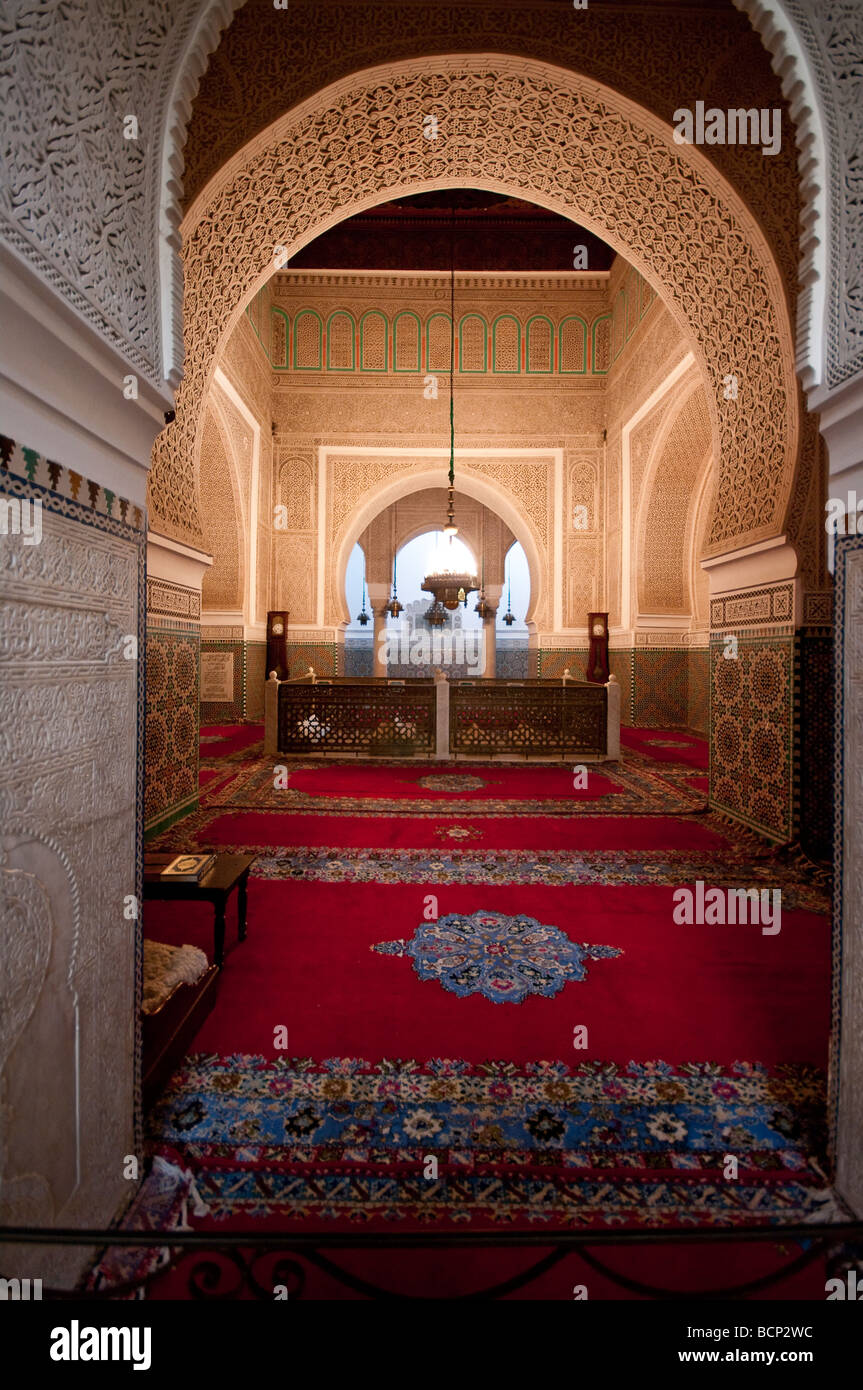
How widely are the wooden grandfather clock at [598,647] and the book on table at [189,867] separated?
228 inches

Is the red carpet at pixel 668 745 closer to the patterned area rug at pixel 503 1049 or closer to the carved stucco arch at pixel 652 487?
the carved stucco arch at pixel 652 487

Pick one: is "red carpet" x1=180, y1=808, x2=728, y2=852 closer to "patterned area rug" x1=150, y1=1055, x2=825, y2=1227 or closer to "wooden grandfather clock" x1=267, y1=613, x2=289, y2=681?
"patterned area rug" x1=150, y1=1055, x2=825, y2=1227

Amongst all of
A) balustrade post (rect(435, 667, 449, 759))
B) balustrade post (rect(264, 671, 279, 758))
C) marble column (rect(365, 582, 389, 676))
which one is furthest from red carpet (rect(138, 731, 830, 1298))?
marble column (rect(365, 582, 389, 676))

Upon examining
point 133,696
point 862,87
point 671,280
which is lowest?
point 133,696

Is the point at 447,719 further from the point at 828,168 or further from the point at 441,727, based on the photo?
the point at 828,168

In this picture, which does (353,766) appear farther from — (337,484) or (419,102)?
(337,484)

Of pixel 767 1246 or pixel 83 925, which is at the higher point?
pixel 83 925

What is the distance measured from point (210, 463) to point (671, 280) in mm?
4508

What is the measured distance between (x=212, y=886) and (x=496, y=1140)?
2.49ft

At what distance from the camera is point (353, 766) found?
428 centimetres

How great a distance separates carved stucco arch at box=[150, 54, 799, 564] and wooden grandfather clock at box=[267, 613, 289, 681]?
4098 mm

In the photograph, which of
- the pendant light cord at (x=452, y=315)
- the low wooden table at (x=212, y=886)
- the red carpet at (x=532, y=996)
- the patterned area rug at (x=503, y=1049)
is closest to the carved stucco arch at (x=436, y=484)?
Answer: the pendant light cord at (x=452, y=315)

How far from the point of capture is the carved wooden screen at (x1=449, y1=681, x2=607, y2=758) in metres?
4.41
